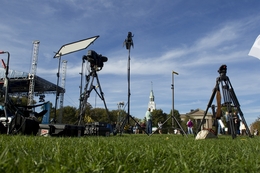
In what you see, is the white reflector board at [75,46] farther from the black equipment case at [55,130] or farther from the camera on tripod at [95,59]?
the black equipment case at [55,130]

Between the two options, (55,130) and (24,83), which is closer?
(55,130)

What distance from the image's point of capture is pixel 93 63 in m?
8.40

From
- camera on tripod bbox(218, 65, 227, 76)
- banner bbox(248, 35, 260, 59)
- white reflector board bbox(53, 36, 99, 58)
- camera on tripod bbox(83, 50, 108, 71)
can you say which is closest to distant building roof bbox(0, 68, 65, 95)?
white reflector board bbox(53, 36, 99, 58)

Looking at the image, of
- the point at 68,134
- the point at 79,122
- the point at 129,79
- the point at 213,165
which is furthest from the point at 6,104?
the point at 213,165

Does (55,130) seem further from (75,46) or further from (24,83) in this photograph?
(24,83)

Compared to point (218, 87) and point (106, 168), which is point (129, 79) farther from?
point (106, 168)

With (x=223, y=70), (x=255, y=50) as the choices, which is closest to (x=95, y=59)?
(x=223, y=70)

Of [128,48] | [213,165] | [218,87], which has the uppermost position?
[128,48]

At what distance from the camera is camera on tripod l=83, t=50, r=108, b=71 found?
824 cm

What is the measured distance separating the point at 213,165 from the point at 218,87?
17.6 ft

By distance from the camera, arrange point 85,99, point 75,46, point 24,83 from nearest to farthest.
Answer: point 85,99 → point 75,46 → point 24,83

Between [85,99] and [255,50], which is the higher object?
[255,50]

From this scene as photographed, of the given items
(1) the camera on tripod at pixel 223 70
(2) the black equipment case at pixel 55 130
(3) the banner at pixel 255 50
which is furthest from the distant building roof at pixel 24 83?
(3) the banner at pixel 255 50

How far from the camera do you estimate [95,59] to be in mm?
8375
